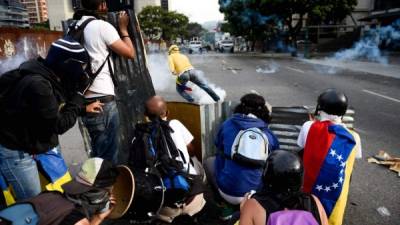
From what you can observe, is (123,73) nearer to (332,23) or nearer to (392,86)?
(392,86)

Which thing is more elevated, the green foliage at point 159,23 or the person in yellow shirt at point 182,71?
the green foliage at point 159,23

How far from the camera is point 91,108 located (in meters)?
2.55

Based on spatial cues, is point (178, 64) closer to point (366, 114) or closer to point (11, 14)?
point (366, 114)

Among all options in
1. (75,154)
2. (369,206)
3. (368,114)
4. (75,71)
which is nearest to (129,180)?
(75,71)

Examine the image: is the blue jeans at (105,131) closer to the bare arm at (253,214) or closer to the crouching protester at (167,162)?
the crouching protester at (167,162)

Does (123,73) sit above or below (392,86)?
above

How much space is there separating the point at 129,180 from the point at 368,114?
6.11 meters

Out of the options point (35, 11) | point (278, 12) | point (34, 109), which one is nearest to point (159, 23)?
point (35, 11)

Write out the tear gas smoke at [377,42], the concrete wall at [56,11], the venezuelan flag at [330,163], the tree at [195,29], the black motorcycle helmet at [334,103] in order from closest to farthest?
the venezuelan flag at [330,163], the black motorcycle helmet at [334,103], the tear gas smoke at [377,42], the concrete wall at [56,11], the tree at [195,29]

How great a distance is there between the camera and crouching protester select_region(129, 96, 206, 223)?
288cm

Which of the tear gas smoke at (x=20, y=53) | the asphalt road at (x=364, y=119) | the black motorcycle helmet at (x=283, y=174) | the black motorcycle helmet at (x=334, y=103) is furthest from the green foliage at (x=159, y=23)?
the black motorcycle helmet at (x=283, y=174)

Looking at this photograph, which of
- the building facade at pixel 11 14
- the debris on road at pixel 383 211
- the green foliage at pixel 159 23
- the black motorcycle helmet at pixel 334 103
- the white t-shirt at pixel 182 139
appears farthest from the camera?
the green foliage at pixel 159 23

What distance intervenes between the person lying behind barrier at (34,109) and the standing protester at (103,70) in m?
0.49

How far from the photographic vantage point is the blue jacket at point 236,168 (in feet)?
9.33
